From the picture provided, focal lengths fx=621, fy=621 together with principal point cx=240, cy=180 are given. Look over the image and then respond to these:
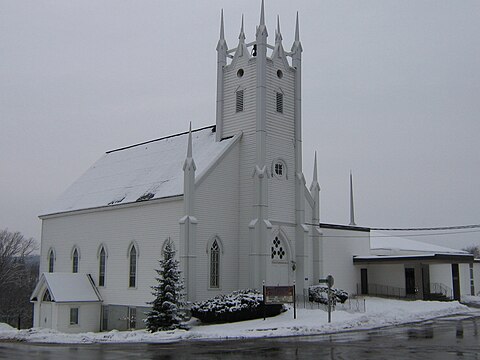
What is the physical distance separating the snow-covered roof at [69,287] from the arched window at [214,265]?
9409 millimetres

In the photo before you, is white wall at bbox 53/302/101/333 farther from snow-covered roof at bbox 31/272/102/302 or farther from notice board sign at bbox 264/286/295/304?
notice board sign at bbox 264/286/295/304

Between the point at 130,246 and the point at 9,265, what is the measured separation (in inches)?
2202

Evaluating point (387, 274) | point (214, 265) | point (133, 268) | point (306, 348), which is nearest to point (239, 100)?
point (214, 265)

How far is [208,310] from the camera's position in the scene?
3141 centimetres

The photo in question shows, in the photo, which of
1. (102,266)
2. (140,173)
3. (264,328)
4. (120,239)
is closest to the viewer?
(264,328)

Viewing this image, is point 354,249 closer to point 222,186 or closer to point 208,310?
point 222,186

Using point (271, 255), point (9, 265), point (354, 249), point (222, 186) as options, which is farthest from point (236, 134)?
point (9, 265)

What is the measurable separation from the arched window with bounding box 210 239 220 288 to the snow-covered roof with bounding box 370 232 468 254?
2232cm

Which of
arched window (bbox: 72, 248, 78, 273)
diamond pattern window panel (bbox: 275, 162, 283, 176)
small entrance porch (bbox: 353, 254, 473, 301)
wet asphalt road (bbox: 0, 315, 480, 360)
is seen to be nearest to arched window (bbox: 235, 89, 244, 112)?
diamond pattern window panel (bbox: 275, 162, 283, 176)

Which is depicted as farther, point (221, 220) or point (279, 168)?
point (279, 168)

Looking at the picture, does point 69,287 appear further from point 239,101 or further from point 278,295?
point 239,101

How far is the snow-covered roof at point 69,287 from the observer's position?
38.4m

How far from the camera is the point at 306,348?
68.4 ft

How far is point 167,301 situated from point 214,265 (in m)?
5.67
